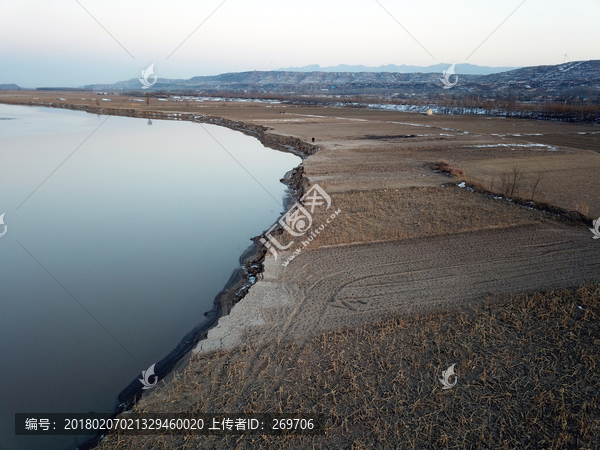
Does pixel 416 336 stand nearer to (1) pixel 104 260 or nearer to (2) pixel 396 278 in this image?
(2) pixel 396 278

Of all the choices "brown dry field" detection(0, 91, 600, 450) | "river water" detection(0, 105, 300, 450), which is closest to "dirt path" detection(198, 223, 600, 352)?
"brown dry field" detection(0, 91, 600, 450)

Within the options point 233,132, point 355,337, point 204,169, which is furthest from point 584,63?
point 355,337

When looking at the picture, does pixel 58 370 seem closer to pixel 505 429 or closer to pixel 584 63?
pixel 505 429

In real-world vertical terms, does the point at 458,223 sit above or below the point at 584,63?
below

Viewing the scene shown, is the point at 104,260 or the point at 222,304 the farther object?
the point at 104,260

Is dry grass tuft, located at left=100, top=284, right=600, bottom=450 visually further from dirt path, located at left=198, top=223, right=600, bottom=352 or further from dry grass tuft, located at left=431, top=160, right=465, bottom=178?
dry grass tuft, located at left=431, top=160, right=465, bottom=178

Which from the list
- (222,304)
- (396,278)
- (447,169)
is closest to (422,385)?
(396,278)
